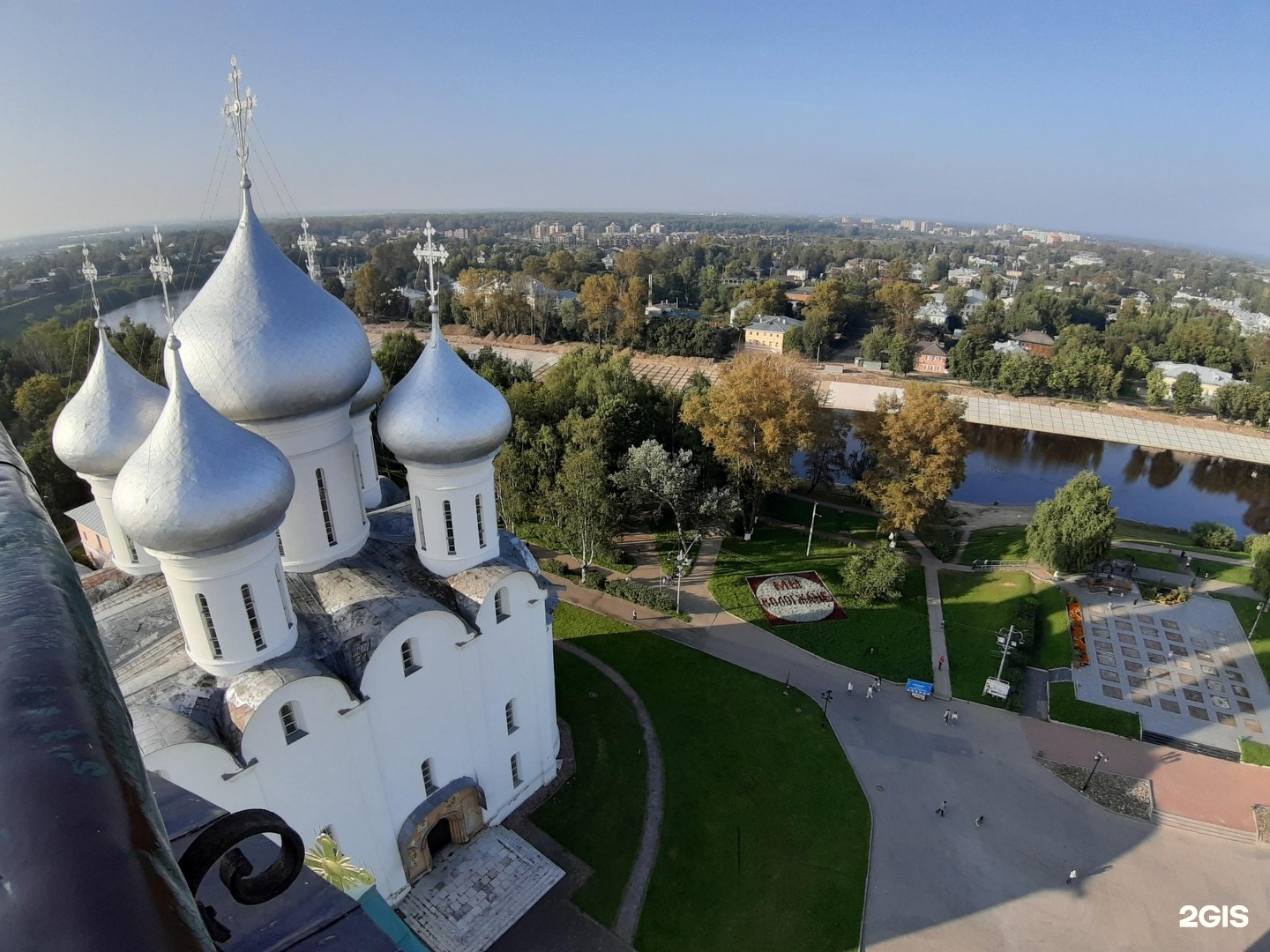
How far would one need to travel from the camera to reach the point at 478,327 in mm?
85688

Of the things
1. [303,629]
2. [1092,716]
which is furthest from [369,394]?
[1092,716]

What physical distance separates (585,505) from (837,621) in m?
11.4

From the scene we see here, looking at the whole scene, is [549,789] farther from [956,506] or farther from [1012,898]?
[956,506]

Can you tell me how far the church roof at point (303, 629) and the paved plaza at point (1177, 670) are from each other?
70.7 ft

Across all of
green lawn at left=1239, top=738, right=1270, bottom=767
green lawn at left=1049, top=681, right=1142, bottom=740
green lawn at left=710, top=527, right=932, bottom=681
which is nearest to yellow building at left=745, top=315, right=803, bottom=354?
green lawn at left=710, top=527, right=932, bottom=681

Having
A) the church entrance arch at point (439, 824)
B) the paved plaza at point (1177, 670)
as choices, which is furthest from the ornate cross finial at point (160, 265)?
the paved plaza at point (1177, 670)

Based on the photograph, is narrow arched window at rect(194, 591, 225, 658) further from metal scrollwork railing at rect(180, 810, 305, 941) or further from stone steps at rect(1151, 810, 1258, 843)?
stone steps at rect(1151, 810, 1258, 843)

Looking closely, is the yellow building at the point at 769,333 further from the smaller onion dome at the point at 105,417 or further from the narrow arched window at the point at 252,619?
the narrow arched window at the point at 252,619

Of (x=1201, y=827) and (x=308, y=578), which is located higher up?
(x=308, y=578)

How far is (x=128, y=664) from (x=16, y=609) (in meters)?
15.2

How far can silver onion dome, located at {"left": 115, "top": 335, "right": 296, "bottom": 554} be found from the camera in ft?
39.4

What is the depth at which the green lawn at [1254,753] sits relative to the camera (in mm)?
21938

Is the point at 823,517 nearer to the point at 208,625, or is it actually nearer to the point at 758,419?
the point at 758,419

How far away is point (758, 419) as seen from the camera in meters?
31.9
